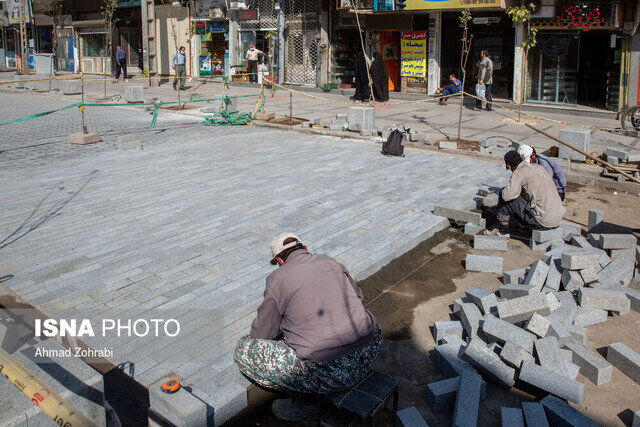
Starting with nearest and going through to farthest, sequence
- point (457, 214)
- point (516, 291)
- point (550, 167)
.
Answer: point (516, 291), point (457, 214), point (550, 167)

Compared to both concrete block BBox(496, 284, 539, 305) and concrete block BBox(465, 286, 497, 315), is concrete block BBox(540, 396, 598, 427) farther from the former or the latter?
concrete block BBox(496, 284, 539, 305)

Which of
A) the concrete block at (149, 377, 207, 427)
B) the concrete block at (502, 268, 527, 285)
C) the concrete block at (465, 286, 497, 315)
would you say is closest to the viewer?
the concrete block at (149, 377, 207, 427)

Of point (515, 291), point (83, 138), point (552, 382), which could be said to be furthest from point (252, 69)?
point (552, 382)

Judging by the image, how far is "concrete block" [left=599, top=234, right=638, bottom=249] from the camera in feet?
22.3

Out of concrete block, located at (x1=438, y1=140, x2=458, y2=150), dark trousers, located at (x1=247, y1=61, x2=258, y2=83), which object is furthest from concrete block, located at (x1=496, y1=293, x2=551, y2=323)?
dark trousers, located at (x1=247, y1=61, x2=258, y2=83)

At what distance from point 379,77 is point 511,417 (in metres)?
19.7

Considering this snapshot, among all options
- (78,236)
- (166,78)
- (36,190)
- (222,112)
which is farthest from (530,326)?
(166,78)

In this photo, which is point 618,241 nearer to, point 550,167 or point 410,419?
point 550,167

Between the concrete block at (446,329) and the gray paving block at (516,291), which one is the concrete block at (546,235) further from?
the concrete block at (446,329)

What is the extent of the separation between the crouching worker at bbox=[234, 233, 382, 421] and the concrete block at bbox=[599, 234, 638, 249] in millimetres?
3972

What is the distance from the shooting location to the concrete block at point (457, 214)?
7.99 m

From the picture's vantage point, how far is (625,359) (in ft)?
15.7

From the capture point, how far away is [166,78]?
3288 centimetres

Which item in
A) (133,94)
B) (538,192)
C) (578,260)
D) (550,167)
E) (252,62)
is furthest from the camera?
(252,62)
